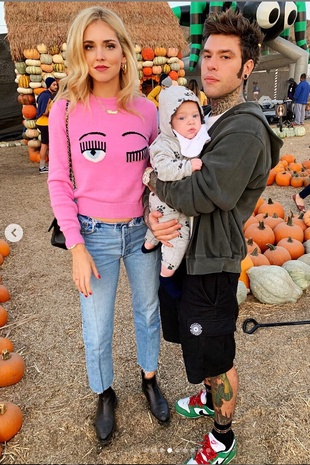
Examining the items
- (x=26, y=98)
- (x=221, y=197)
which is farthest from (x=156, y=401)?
(x=26, y=98)

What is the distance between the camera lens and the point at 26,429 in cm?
230

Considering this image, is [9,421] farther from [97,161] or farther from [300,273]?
[300,273]

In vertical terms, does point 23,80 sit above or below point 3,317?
above

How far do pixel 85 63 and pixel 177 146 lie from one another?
548 mm

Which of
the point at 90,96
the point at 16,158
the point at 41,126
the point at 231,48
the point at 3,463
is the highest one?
the point at 231,48

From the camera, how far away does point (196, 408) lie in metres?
2.35

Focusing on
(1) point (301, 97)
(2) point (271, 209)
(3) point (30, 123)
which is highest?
(2) point (271, 209)

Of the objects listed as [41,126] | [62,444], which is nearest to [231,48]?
[62,444]

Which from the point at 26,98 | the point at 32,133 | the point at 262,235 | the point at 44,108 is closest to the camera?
the point at 262,235

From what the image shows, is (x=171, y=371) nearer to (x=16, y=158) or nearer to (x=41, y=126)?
(x=41, y=126)

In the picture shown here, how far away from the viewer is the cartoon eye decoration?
1.76 meters

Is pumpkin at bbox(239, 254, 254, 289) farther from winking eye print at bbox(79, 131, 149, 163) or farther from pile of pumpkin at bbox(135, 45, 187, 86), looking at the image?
pile of pumpkin at bbox(135, 45, 187, 86)

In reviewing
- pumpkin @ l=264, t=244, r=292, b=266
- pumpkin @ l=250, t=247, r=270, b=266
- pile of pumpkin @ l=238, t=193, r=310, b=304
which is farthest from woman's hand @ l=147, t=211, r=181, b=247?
pumpkin @ l=264, t=244, r=292, b=266

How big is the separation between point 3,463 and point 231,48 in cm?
239
